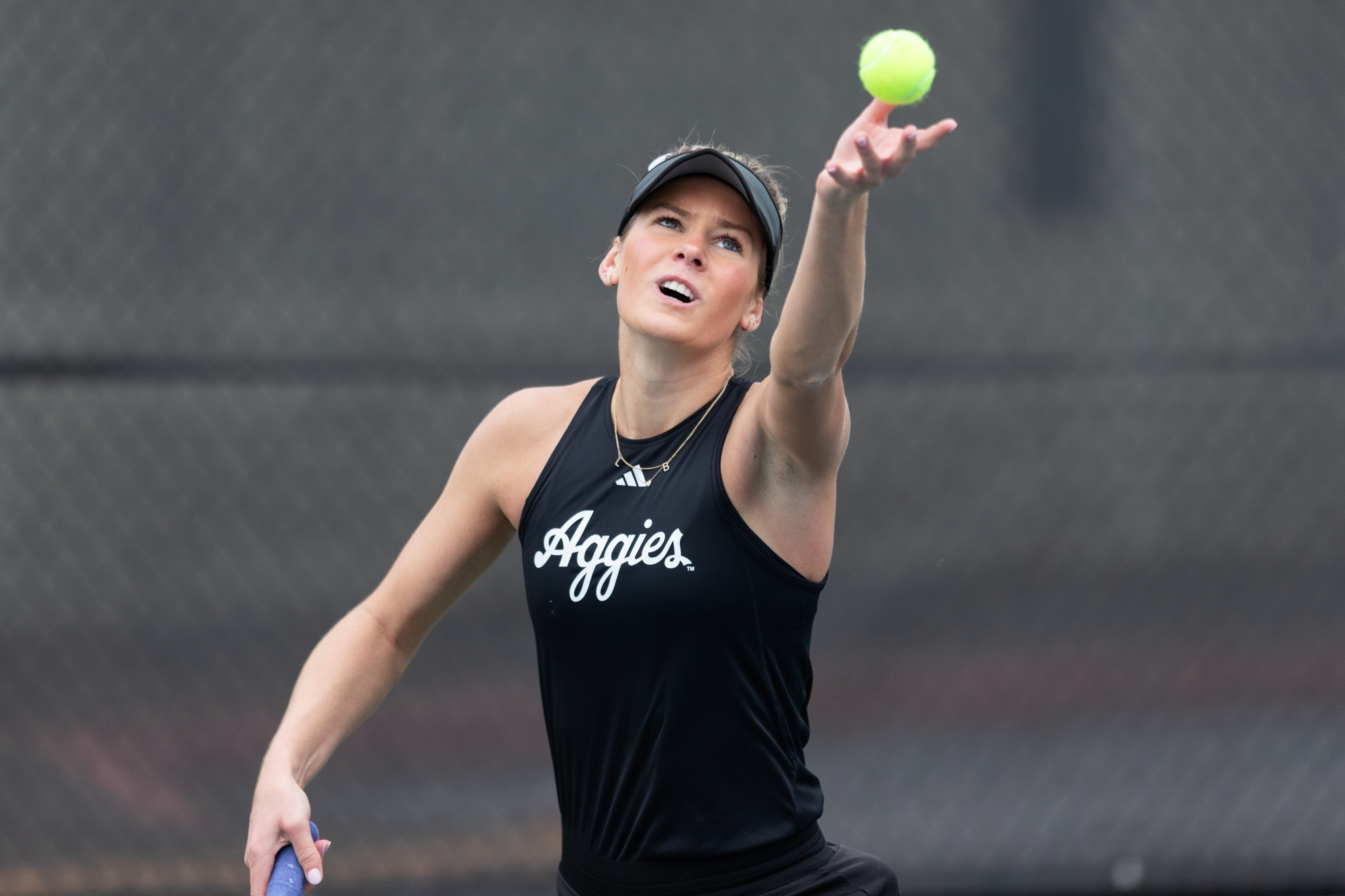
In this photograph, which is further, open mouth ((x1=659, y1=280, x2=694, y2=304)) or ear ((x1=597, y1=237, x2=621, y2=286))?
ear ((x1=597, y1=237, x2=621, y2=286))

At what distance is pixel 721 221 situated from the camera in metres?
1.54

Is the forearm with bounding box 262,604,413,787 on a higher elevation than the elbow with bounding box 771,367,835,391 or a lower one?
lower

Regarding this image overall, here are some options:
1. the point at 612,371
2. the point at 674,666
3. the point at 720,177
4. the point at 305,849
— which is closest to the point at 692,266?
the point at 720,177

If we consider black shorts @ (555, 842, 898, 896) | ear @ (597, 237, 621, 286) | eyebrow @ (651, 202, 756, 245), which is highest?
ear @ (597, 237, 621, 286)

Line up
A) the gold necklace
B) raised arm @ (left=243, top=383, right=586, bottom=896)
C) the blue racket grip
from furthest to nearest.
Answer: raised arm @ (left=243, top=383, right=586, bottom=896) < the gold necklace < the blue racket grip

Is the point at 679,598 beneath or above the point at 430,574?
beneath

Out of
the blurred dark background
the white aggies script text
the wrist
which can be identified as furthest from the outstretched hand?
the blurred dark background

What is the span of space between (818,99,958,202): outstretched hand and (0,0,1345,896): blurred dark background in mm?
1718

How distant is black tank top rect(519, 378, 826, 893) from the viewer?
1.43m

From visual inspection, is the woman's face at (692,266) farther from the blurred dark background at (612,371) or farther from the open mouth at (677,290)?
the blurred dark background at (612,371)

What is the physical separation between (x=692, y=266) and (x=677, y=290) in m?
0.04

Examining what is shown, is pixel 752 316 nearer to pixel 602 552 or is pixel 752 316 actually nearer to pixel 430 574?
pixel 602 552

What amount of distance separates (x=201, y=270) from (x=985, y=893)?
2.34 metres

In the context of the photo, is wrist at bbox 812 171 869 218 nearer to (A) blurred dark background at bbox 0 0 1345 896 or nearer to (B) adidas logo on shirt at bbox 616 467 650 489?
(B) adidas logo on shirt at bbox 616 467 650 489
